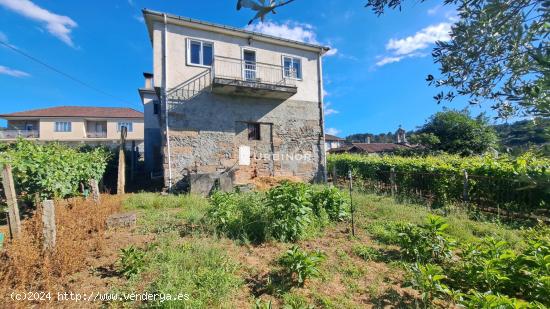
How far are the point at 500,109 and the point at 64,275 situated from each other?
4901 mm

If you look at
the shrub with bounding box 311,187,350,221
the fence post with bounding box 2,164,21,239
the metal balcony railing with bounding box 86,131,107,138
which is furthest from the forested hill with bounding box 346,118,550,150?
the metal balcony railing with bounding box 86,131,107,138

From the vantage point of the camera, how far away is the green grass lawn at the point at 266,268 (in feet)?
9.40

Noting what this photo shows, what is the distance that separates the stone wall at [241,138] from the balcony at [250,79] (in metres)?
0.50

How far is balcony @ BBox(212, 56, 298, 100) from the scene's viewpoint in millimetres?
10500

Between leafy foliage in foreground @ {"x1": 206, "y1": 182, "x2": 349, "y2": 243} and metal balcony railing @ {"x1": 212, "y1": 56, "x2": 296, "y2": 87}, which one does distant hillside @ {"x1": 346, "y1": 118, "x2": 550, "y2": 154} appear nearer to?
leafy foliage in foreground @ {"x1": 206, "y1": 182, "x2": 349, "y2": 243}

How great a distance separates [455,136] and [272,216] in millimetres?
22633

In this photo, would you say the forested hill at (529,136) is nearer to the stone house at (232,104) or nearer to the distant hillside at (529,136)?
the distant hillside at (529,136)

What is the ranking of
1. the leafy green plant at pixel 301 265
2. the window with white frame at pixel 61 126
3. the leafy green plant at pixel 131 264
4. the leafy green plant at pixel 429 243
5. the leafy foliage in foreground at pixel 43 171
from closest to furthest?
the leafy green plant at pixel 301 265 → the leafy green plant at pixel 131 264 → the leafy green plant at pixel 429 243 → the leafy foliage in foreground at pixel 43 171 → the window with white frame at pixel 61 126

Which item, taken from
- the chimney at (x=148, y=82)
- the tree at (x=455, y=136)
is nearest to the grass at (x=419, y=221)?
the tree at (x=455, y=136)

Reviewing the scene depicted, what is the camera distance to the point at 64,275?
3.16m

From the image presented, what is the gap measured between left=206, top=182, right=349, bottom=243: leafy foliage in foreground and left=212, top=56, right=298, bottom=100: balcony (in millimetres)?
6336

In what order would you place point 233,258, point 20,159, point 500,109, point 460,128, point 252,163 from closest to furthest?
point 500,109
point 233,258
point 20,159
point 252,163
point 460,128

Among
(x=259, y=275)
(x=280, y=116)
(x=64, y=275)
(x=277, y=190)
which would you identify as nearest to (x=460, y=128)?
(x=280, y=116)

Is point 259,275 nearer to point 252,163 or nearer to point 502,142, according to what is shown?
point 502,142
